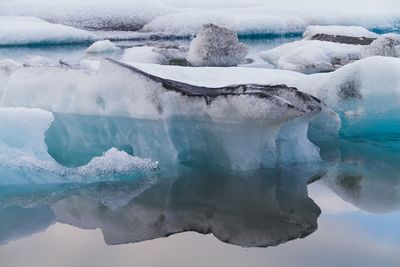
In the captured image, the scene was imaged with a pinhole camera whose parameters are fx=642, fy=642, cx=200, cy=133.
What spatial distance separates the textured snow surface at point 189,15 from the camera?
430 inches

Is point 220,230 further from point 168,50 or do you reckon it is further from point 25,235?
point 168,50

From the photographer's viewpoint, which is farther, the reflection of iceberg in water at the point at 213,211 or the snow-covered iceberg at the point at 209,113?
the snow-covered iceberg at the point at 209,113

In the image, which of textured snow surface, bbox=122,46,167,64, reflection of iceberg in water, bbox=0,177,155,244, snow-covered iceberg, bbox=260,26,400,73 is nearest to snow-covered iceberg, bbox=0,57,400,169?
reflection of iceberg in water, bbox=0,177,155,244

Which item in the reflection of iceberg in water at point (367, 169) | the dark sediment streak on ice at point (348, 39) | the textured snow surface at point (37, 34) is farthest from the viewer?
the textured snow surface at point (37, 34)

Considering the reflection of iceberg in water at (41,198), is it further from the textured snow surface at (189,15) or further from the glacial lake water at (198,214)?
the textured snow surface at (189,15)

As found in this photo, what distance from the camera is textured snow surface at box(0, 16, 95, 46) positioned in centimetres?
896

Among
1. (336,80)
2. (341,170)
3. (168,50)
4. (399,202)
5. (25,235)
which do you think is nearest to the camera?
(25,235)

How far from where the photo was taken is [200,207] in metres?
2.34

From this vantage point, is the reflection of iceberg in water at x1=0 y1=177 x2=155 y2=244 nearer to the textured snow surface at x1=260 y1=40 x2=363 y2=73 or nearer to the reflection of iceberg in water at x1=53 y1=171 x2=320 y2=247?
the reflection of iceberg in water at x1=53 y1=171 x2=320 y2=247

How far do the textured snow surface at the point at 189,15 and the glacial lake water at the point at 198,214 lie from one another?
7.85m

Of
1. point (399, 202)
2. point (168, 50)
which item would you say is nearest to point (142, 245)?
point (399, 202)

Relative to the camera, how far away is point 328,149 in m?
3.19

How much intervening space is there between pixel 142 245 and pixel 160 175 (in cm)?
69

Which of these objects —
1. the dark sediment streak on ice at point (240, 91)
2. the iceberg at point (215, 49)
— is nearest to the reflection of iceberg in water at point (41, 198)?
the dark sediment streak on ice at point (240, 91)
